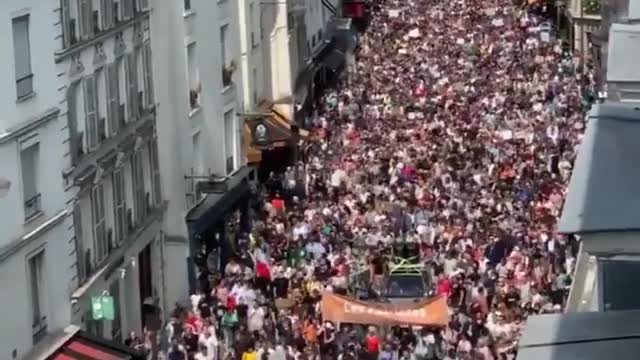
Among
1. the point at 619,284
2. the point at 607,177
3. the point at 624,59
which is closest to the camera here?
the point at 607,177

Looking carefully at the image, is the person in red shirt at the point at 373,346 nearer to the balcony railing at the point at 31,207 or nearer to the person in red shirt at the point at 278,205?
the balcony railing at the point at 31,207

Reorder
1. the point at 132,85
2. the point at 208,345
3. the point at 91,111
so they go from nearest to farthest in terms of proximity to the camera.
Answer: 1. the point at 91,111
2. the point at 208,345
3. the point at 132,85

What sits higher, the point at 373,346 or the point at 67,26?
the point at 67,26

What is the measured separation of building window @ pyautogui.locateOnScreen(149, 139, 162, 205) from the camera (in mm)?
37031

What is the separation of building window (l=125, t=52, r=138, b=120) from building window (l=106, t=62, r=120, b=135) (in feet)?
3.41

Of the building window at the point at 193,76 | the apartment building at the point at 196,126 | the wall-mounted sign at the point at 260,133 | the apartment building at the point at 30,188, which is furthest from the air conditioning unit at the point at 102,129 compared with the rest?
the wall-mounted sign at the point at 260,133

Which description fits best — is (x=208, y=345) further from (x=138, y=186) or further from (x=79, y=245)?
(x=138, y=186)

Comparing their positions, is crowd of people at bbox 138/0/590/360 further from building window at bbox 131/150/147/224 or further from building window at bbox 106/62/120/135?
building window at bbox 106/62/120/135

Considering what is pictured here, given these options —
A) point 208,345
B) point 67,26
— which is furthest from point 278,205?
point 67,26

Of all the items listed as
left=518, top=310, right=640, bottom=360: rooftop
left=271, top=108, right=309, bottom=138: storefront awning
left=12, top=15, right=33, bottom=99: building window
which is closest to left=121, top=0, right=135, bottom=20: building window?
left=12, top=15, right=33, bottom=99: building window

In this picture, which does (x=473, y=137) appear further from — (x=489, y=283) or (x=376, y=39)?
(x=376, y=39)

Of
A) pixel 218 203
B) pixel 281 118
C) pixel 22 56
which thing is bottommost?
pixel 281 118

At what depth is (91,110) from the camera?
3152 cm

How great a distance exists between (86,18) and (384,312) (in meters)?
7.98
